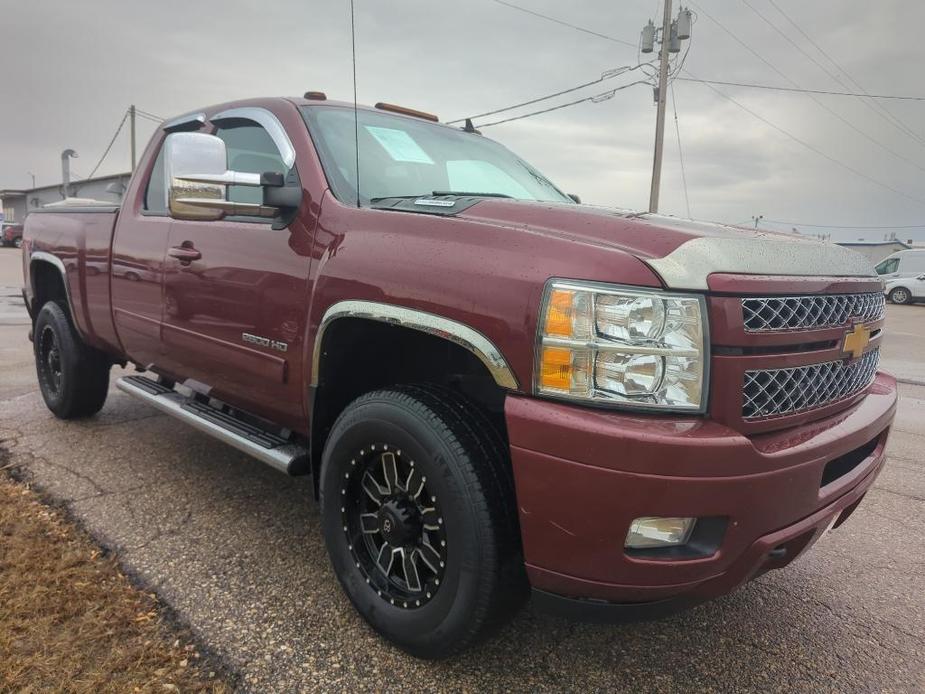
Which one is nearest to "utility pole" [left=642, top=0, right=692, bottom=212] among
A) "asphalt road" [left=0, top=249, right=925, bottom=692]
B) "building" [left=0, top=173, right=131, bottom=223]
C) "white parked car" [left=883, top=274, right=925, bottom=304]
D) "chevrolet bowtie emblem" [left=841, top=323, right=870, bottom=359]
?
"white parked car" [left=883, top=274, right=925, bottom=304]

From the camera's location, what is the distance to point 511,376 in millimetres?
1787

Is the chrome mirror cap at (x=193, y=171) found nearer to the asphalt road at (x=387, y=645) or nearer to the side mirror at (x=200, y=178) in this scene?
the side mirror at (x=200, y=178)

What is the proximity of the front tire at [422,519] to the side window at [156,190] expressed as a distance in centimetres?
205

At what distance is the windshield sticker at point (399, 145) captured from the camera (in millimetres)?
2906

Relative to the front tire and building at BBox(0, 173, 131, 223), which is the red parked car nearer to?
building at BBox(0, 173, 131, 223)

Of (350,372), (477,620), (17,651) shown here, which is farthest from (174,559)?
(477,620)

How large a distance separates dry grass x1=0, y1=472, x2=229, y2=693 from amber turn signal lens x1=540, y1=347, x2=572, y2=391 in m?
1.33

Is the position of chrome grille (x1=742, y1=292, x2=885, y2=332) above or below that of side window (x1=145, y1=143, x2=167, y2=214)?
below

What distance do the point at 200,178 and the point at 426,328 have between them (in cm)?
107

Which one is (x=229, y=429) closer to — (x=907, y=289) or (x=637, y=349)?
(x=637, y=349)

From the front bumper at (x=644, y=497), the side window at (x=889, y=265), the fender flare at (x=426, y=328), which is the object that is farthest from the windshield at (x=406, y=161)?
the side window at (x=889, y=265)

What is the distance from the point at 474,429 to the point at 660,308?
2.12 ft

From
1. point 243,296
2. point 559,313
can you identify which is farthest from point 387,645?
point 243,296

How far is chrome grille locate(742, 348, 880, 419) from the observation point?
69.0 inches
